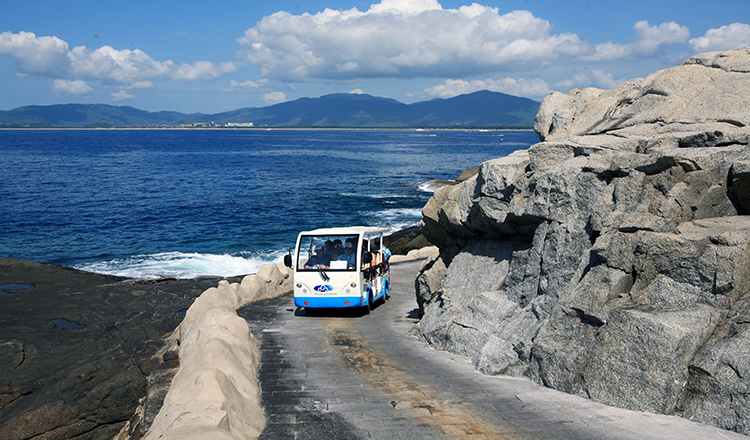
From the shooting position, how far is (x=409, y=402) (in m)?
8.06

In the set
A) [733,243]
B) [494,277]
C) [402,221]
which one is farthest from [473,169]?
[733,243]

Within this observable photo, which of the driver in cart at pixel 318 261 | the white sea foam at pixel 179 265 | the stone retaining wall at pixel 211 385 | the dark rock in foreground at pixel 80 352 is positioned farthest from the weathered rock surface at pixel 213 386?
the white sea foam at pixel 179 265

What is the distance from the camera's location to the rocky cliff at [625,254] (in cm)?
712

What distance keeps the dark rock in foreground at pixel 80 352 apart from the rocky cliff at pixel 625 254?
23.4 feet

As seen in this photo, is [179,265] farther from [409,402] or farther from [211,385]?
[409,402]

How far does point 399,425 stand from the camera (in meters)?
7.19

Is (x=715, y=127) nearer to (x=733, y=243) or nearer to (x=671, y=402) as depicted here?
(x=733, y=243)

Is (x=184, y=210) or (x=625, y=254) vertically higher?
(x=625, y=254)

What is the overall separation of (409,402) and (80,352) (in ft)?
31.1

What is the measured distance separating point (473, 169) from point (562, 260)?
53801mm

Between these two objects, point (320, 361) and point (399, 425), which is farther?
point (320, 361)

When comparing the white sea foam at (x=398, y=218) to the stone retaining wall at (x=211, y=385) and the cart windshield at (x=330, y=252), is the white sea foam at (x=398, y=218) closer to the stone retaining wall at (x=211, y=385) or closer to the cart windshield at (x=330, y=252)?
the cart windshield at (x=330, y=252)

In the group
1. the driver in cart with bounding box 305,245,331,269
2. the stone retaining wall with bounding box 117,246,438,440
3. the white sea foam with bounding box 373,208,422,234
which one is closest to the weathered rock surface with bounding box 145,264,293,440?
the stone retaining wall with bounding box 117,246,438,440

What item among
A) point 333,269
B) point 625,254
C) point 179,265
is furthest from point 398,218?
point 625,254
